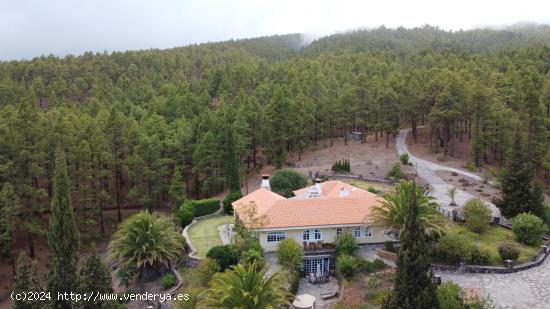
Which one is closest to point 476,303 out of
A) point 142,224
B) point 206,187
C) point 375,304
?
point 375,304

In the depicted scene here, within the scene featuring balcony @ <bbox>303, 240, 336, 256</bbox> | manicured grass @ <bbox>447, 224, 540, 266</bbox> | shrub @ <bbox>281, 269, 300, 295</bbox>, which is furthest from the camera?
balcony @ <bbox>303, 240, 336, 256</bbox>

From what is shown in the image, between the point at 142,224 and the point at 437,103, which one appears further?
the point at 437,103

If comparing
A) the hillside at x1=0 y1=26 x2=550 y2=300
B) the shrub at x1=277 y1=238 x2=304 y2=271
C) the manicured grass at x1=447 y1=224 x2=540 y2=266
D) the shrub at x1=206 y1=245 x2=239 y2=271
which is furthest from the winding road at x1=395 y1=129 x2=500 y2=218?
the shrub at x1=206 y1=245 x2=239 y2=271

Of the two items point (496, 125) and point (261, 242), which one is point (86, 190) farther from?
point (496, 125)

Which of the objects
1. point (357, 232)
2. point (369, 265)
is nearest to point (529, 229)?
point (357, 232)

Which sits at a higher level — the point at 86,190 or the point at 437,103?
the point at 437,103

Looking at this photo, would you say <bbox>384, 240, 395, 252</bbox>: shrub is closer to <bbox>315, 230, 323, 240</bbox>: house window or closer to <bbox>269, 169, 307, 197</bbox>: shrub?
<bbox>315, 230, 323, 240</bbox>: house window

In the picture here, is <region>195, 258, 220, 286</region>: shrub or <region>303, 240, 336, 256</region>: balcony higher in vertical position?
<region>195, 258, 220, 286</region>: shrub

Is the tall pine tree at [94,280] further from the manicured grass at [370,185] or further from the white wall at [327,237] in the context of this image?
the manicured grass at [370,185]
